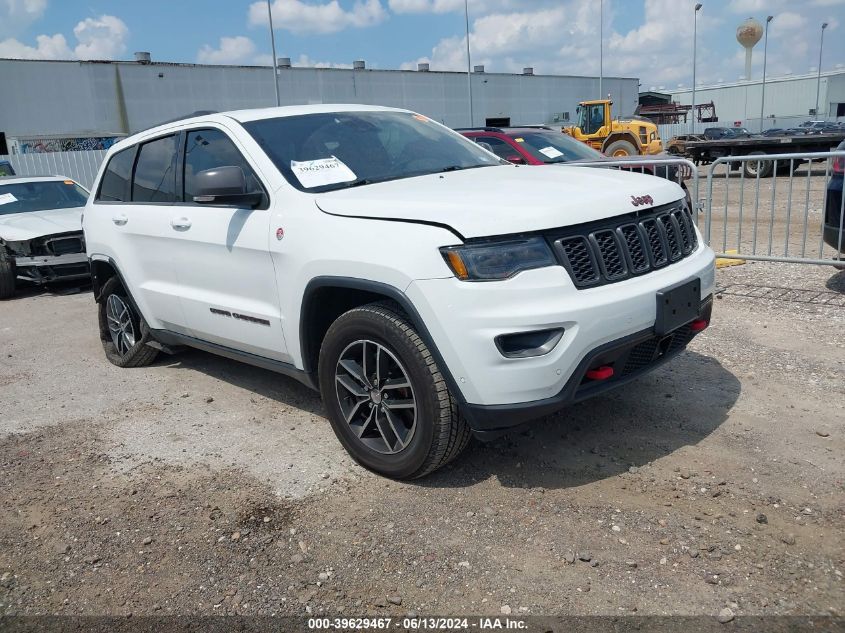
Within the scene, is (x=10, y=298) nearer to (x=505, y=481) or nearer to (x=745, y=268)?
(x=505, y=481)

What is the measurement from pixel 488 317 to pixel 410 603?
112cm

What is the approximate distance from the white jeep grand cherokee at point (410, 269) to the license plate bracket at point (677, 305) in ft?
0.04

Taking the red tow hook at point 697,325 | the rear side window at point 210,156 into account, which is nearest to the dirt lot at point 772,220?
the red tow hook at point 697,325

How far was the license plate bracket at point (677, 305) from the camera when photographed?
320 centimetres

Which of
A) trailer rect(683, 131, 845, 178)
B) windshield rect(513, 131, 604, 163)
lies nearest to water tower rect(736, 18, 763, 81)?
trailer rect(683, 131, 845, 178)

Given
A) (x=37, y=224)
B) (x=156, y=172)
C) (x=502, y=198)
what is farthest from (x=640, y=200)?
(x=37, y=224)

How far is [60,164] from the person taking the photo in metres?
21.2

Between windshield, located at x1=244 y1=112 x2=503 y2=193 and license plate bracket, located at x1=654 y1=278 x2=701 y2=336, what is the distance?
148 centimetres

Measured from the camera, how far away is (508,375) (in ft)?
9.48

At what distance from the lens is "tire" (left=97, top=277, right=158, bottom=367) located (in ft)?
17.8

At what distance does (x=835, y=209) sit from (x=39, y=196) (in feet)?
33.3

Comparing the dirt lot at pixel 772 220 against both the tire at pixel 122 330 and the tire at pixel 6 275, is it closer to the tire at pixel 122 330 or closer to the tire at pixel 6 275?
the tire at pixel 122 330

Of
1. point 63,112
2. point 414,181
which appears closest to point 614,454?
point 414,181

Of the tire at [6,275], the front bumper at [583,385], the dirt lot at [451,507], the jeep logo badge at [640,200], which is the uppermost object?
the jeep logo badge at [640,200]
